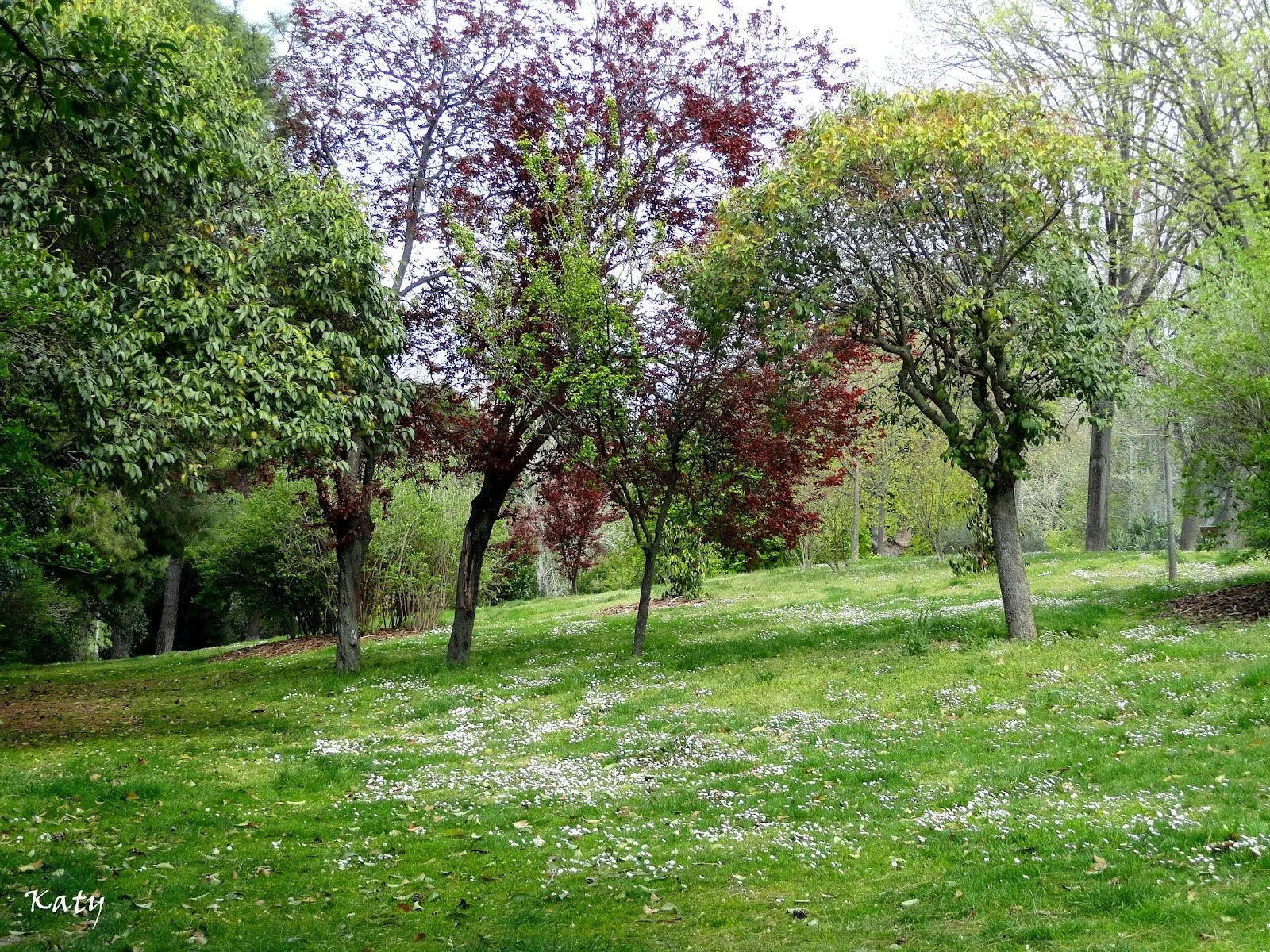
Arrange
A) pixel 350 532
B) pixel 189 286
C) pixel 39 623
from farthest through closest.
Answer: pixel 39 623 < pixel 350 532 < pixel 189 286

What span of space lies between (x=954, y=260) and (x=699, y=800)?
34.0ft

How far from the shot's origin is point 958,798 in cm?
894

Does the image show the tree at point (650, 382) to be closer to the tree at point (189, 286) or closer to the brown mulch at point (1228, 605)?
the tree at point (189, 286)

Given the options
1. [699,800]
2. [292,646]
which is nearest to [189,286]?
[699,800]

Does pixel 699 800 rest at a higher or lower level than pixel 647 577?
lower

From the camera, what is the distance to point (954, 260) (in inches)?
618

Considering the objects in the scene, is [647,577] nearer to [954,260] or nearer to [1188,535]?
[954,260]

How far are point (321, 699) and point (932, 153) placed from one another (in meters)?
13.3

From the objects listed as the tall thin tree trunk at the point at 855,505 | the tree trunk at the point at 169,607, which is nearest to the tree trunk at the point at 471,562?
the tall thin tree trunk at the point at 855,505

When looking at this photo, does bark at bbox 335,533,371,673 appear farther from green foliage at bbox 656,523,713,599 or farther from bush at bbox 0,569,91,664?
bush at bbox 0,569,91,664

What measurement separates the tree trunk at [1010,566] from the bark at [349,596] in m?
11.6

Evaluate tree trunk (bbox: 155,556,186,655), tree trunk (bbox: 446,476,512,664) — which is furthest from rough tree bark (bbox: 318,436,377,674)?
tree trunk (bbox: 155,556,186,655)

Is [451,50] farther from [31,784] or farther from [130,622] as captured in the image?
[130,622]

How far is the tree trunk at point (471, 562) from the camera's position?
18.4 metres
